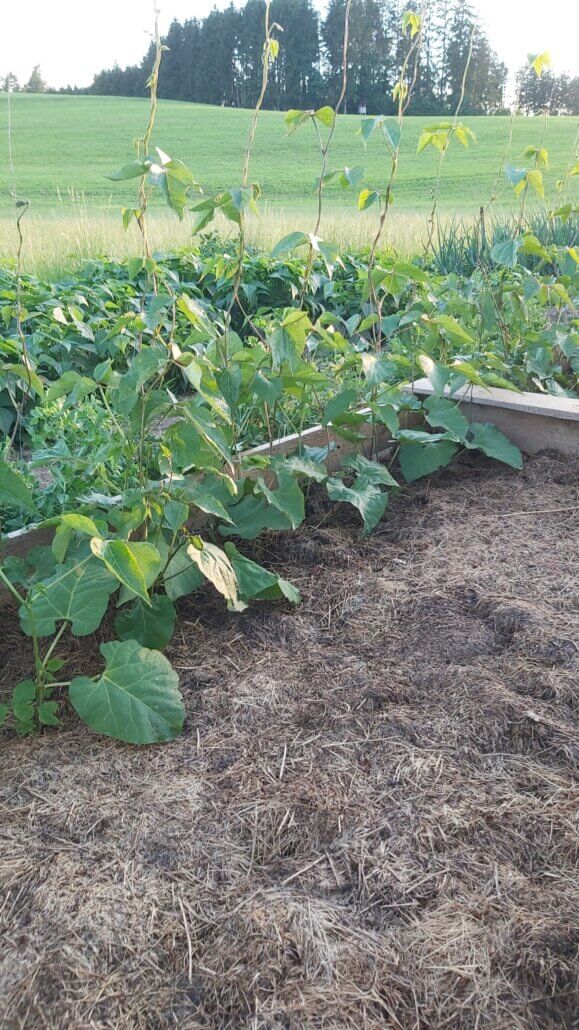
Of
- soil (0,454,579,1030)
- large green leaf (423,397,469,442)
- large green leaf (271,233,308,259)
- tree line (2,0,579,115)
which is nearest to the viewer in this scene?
soil (0,454,579,1030)

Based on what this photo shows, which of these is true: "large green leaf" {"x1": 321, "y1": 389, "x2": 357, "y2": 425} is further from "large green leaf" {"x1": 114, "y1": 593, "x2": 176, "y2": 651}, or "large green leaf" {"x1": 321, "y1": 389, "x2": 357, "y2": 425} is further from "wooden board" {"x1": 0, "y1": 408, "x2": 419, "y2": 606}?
"large green leaf" {"x1": 114, "y1": 593, "x2": 176, "y2": 651}

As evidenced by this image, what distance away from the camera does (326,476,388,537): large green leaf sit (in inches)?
87.4

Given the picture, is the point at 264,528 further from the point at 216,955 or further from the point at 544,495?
the point at 216,955

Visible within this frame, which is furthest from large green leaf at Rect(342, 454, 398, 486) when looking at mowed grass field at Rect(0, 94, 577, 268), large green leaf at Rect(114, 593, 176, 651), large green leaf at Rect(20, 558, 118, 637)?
mowed grass field at Rect(0, 94, 577, 268)

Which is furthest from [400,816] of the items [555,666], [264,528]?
[264,528]

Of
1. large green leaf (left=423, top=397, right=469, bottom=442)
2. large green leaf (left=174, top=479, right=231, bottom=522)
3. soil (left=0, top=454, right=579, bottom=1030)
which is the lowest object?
soil (left=0, top=454, right=579, bottom=1030)

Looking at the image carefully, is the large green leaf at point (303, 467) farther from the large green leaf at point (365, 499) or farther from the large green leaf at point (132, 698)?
the large green leaf at point (132, 698)

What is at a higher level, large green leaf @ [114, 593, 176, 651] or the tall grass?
the tall grass

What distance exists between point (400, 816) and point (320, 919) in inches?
9.5

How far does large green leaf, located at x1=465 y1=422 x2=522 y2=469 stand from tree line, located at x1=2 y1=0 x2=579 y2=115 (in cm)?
3530

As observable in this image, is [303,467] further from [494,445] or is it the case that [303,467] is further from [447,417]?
[494,445]

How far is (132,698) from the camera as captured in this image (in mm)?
1479

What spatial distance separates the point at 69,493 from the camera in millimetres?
2186

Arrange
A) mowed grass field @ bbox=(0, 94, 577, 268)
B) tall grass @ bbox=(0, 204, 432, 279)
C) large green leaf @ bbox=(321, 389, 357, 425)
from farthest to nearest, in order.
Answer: mowed grass field @ bbox=(0, 94, 577, 268)
tall grass @ bbox=(0, 204, 432, 279)
large green leaf @ bbox=(321, 389, 357, 425)
